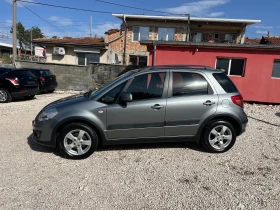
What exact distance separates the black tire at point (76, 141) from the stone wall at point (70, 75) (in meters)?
8.89

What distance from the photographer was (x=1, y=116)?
6480 millimetres

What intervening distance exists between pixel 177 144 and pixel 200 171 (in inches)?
44.7

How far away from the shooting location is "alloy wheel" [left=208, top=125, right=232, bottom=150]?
13.3ft

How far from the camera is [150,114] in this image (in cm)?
376

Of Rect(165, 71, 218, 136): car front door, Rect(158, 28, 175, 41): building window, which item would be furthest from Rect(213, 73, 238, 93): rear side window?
Rect(158, 28, 175, 41): building window

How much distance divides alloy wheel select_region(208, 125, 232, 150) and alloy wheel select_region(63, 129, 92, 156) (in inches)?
92.3

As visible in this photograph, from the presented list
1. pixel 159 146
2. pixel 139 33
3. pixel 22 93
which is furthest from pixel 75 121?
pixel 139 33

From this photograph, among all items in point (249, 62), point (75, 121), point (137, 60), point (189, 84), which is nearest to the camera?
point (75, 121)

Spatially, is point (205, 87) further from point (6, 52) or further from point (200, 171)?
point (6, 52)

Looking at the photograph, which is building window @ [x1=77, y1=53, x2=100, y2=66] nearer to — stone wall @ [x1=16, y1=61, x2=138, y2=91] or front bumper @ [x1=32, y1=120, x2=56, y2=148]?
stone wall @ [x1=16, y1=61, x2=138, y2=91]

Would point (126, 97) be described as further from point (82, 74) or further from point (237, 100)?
point (82, 74)

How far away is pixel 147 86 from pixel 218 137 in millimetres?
1725

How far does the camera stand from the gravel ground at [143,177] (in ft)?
8.72

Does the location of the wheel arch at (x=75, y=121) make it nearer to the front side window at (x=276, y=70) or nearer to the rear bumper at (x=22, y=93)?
the rear bumper at (x=22, y=93)
